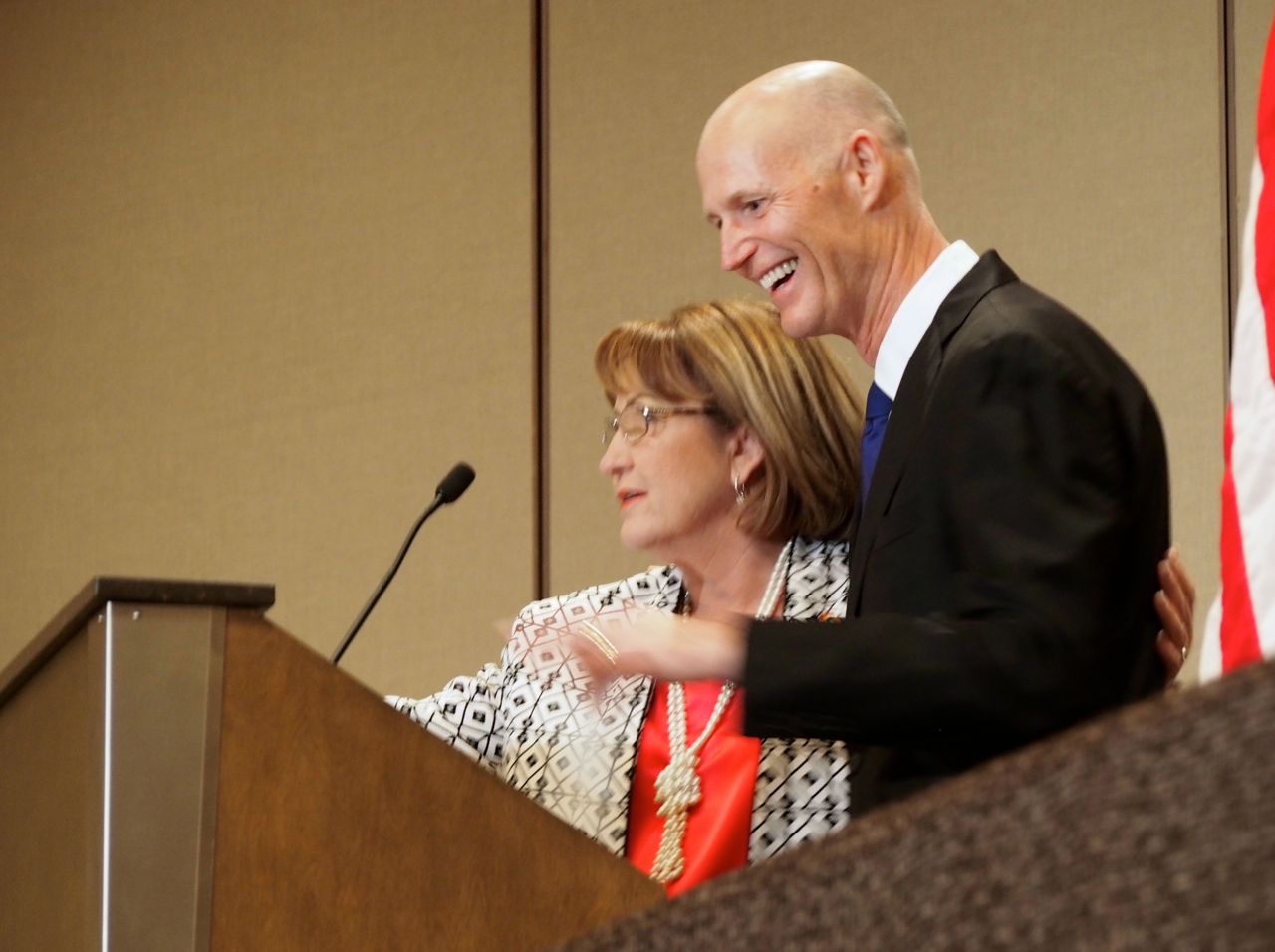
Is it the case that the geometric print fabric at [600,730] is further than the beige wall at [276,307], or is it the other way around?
the beige wall at [276,307]

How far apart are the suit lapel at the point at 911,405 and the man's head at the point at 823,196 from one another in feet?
0.72

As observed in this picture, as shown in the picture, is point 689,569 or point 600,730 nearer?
point 600,730

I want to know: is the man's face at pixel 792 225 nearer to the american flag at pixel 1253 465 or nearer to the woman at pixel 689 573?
the woman at pixel 689 573

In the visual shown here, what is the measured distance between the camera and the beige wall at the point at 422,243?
10.9ft

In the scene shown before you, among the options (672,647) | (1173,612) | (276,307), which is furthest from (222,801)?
(276,307)

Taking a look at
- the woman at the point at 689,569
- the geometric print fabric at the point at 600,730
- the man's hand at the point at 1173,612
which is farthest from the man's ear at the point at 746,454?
the man's hand at the point at 1173,612

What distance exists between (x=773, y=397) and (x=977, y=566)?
100 cm

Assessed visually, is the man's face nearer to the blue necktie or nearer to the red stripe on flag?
the blue necktie

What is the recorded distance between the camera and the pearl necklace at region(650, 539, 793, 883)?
7.16ft

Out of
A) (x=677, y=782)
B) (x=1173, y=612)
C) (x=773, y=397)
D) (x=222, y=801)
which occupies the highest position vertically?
(x=773, y=397)

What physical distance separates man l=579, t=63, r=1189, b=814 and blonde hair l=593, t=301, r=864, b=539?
0.57 m

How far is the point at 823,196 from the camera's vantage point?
1989 millimetres

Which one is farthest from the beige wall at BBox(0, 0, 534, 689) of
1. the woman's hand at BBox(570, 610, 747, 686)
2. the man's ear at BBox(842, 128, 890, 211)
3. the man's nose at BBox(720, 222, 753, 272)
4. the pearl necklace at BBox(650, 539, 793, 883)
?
the woman's hand at BBox(570, 610, 747, 686)

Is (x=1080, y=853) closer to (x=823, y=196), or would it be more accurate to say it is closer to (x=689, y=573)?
(x=823, y=196)
